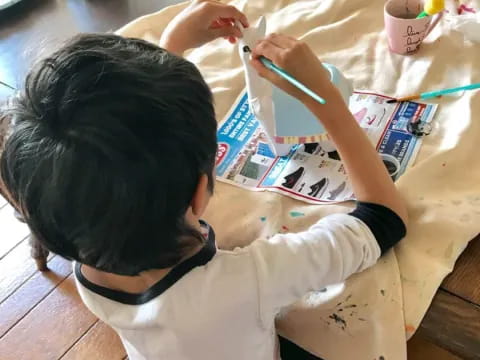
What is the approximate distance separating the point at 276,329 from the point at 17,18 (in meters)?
A: 1.07

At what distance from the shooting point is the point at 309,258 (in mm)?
595

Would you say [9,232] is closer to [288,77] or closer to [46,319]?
[46,319]

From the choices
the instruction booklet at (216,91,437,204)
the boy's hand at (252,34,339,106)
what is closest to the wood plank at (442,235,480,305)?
the instruction booklet at (216,91,437,204)

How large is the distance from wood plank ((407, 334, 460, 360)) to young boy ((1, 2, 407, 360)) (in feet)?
0.35

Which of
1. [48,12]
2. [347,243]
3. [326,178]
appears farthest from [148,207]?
[48,12]


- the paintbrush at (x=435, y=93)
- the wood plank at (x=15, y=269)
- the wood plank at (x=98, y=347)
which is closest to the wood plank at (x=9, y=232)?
the wood plank at (x=15, y=269)

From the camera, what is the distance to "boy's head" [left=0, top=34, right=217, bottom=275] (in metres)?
0.46

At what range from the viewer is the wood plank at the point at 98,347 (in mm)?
882

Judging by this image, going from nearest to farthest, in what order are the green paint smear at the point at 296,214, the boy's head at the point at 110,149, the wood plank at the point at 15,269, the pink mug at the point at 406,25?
1. the boy's head at the point at 110,149
2. the green paint smear at the point at 296,214
3. the pink mug at the point at 406,25
4. the wood plank at the point at 15,269

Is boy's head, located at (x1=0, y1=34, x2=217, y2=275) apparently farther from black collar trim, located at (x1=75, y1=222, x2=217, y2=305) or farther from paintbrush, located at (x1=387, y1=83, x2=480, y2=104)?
paintbrush, located at (x1=387, y1=83, x2=480, y2=104)

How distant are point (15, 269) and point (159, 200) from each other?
620mm

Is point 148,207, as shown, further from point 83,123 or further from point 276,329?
point 276,329

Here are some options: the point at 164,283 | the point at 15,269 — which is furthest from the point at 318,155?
the point at 15,269

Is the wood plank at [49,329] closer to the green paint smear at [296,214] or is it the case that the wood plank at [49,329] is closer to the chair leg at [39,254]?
the chair leg at [39,254]
